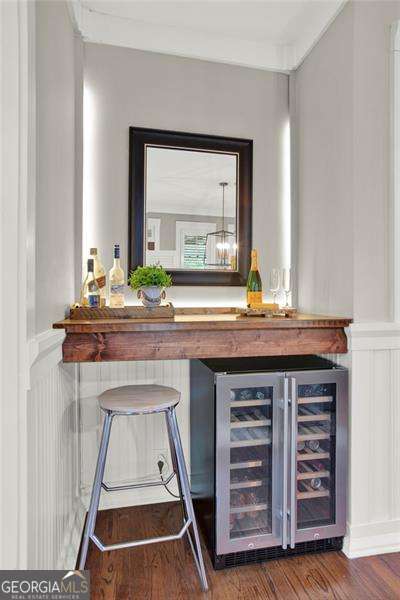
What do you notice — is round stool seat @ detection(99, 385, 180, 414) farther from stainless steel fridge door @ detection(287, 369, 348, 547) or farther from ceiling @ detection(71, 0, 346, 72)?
ceiling @ detection(71, 0, 346, 72)

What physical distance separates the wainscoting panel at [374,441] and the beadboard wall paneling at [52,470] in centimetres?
128

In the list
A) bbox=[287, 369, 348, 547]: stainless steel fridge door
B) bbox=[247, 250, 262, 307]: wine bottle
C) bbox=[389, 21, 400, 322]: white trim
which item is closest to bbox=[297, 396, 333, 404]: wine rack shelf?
bbox=[287, 369, 348, 547]: stainless steel fridge door

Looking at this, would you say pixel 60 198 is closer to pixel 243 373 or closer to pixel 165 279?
pixel 165 279

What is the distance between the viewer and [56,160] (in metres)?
1.50

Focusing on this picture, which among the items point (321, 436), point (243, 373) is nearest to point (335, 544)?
point (321, 436)

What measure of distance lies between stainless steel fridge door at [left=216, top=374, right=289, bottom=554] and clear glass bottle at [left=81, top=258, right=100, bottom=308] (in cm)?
72

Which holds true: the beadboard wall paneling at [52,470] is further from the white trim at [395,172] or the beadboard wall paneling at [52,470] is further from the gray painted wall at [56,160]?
the white trim at [395,172]

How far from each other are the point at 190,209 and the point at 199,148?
1.19 ft

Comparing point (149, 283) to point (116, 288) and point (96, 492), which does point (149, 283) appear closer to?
point (116, 288)

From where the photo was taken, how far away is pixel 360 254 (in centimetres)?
177

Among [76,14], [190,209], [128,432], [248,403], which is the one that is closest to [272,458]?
[248,403]

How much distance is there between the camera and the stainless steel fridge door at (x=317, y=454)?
1693mm

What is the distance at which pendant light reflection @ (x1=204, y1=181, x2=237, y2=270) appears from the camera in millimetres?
2251

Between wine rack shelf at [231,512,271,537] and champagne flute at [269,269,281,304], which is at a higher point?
champagne flute at [269,269,281,304]
